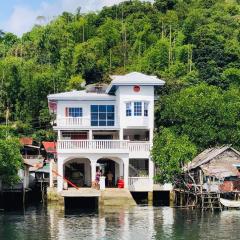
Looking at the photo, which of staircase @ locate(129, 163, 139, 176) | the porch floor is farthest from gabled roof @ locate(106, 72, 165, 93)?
the porch floor

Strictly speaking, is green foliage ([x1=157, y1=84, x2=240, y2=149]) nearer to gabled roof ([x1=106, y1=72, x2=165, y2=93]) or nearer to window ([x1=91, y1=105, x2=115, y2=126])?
gabled roof ([x1=106, y1=72, x2=165, y2=93])

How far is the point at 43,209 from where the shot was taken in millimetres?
42719

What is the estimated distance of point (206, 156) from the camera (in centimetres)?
4472

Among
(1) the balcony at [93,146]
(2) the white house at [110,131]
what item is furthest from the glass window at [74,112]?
(1) the balcony at [93,146]

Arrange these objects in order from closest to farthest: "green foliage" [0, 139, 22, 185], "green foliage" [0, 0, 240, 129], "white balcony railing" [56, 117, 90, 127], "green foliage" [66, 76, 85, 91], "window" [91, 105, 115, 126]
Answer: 1. "green foliage" [0, 139, 22, 185]
2. "white balcony railing" [56, 117, 90, 127]
3. "window" [91, 105, 115, 126]
4. "green foliage" [0, 0, 240, 129]
5. "green foliage" [66, 76, 85, 91]

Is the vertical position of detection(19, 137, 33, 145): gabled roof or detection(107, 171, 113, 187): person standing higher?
detection(19, 137, 33, 145): gabled roof

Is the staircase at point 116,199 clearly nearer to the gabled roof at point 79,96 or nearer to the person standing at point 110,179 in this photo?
the person standing at point 110,179

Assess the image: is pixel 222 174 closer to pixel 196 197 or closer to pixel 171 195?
pixel 196 197

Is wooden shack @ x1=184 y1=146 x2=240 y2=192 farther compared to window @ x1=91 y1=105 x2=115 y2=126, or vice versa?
window @ x1=91 y1=105 x2=115 y2=126

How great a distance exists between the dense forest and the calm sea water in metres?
7.10

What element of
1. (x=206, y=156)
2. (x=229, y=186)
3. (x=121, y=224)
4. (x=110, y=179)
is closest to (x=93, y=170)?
(x=110, y=179)

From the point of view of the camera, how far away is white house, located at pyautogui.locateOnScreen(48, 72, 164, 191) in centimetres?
4581

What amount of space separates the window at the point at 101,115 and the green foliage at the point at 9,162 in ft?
27.4

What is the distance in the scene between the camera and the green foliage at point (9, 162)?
140ft
